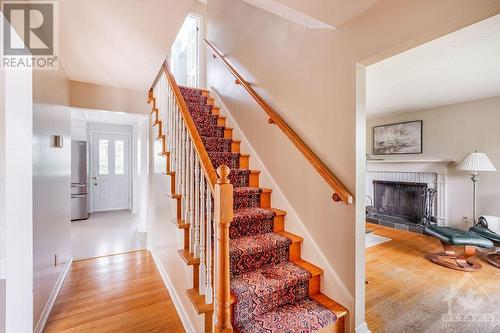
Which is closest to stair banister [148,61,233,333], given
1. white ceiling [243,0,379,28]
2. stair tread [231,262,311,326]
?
stair tread [231,262,311,326]

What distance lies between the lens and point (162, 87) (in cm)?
285

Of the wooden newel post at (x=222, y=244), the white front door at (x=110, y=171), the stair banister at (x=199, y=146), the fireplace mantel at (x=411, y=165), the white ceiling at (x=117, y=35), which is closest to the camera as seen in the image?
the wooden newel post at (x=222, y=244)

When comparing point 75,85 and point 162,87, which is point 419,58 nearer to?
point 162,87

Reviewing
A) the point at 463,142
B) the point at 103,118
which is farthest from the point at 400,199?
the point at 103,118

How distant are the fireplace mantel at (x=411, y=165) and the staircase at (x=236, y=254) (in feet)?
12.0

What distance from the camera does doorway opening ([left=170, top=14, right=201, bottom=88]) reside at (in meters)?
4.98

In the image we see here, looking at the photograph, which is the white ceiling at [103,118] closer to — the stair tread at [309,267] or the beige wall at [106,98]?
the beige wall at [106,98]

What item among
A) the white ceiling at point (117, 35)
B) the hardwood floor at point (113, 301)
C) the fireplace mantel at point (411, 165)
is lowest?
the hardwood floor at point (113, 301)

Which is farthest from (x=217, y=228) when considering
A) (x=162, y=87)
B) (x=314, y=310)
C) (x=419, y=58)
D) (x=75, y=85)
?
(x=75, y=85)

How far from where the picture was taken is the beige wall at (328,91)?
52.2 inches

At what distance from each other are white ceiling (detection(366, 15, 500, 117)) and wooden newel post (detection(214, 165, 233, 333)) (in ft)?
7.74

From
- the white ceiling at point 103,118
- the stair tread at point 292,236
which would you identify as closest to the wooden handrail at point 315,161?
the stair tread at point 292,236

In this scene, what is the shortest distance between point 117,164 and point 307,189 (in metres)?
6.51

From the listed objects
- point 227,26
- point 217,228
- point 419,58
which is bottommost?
point 217,228
